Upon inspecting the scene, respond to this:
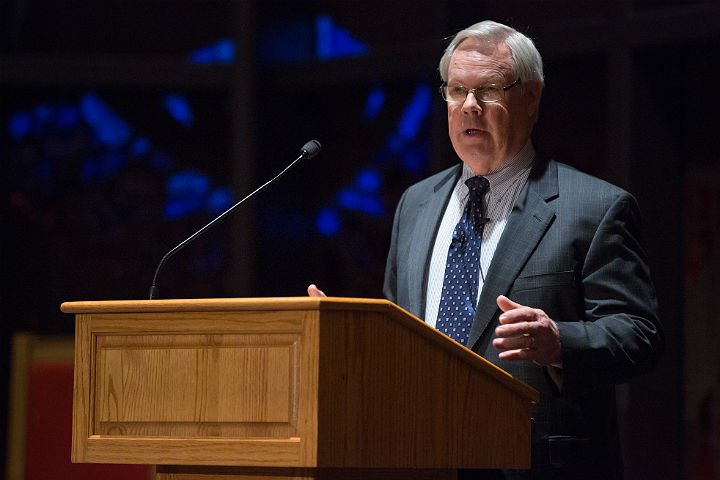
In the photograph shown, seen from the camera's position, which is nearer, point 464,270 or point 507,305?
point 507,305

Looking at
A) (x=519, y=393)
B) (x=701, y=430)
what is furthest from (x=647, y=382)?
(x=519, y=393)

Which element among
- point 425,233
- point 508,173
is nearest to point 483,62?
point 508,173

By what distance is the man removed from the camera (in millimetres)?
2400

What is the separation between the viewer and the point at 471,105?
9.09 ft

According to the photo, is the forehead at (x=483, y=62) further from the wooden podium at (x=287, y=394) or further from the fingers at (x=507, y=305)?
the wooden podium at (x=287, y=394)

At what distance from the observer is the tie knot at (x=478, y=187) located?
9.21ft

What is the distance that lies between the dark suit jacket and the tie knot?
13cm

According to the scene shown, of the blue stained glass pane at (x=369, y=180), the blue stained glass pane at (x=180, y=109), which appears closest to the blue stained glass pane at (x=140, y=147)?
the blue stained glass pane at (x=180, y=109)

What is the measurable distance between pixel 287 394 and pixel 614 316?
0.86 m

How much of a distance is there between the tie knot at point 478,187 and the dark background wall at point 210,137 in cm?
203

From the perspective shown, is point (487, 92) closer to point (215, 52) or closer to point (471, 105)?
point (471, 105)

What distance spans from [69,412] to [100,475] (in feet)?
1.05

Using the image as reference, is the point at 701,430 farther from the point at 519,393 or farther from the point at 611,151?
the point at 519,393

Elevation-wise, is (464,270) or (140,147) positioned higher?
(140,147)
